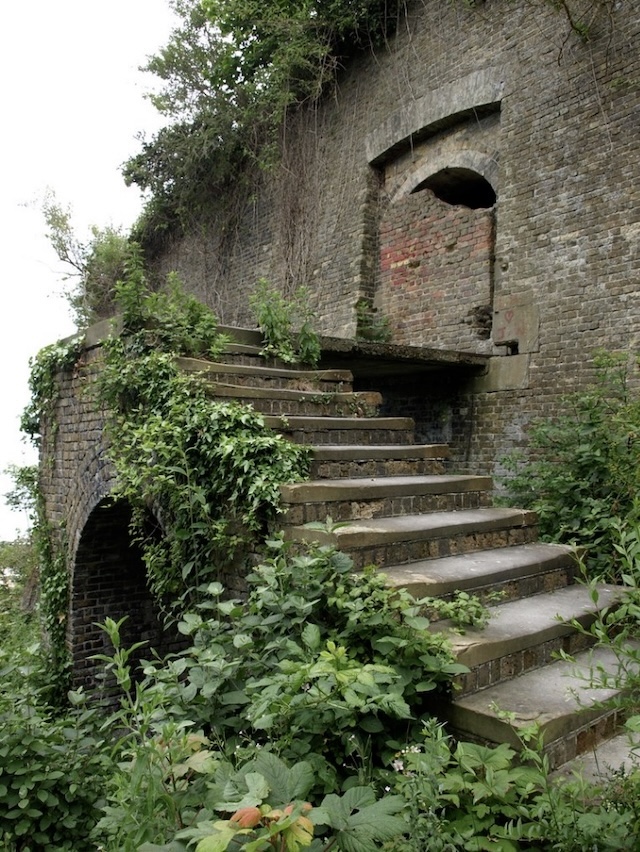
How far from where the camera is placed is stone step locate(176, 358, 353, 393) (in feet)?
16.1

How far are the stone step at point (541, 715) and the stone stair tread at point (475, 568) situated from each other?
56cm

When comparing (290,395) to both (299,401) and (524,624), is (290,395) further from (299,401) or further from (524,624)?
(524,624)

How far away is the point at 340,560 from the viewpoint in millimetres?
3139

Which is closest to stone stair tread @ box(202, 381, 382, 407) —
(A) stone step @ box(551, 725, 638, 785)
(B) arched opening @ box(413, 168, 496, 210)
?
(A) stone step @ box(551, 725, 638, 785)

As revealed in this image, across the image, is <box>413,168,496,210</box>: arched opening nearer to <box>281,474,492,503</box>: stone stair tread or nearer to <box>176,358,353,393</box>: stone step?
<box>176,358,353,393</box>: stone step

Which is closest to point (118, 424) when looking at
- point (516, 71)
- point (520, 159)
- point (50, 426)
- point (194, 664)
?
point (50, 426)

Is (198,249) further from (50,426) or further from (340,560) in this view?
(340,560)

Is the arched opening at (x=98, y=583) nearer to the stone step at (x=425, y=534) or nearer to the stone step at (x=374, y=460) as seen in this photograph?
the stone step at (x=374, y=460)

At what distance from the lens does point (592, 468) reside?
593 centimetres

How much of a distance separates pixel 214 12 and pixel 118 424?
9044 mm

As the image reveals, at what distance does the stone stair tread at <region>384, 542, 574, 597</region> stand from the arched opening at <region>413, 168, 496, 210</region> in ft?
20.4

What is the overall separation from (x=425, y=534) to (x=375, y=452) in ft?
3.14

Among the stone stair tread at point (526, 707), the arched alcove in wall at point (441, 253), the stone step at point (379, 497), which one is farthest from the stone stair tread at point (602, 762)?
the arched alcove in wall at point (441, 253)

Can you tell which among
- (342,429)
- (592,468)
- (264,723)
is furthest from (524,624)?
(592,468)
